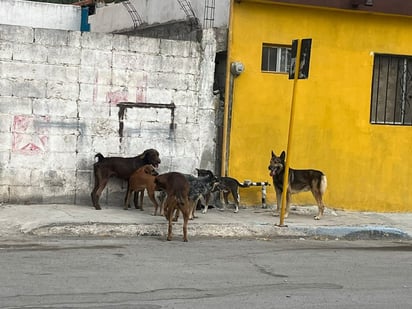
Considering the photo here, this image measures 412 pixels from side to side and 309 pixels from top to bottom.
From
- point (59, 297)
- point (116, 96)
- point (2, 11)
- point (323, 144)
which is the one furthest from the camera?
point (2, 11)

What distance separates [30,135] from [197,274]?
5.52 metres

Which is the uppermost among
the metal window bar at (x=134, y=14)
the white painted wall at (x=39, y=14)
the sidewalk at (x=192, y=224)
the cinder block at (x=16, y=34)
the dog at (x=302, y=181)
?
the white painted wall at (x=39, y=14)

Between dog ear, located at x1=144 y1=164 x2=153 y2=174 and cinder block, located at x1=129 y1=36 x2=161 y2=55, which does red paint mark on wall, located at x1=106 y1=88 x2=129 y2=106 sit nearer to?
cinder block, located at x1=129 y1=36 x2=161 y2=55

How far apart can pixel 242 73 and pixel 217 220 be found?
3.21m

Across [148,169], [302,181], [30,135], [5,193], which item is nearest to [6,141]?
[30,135]

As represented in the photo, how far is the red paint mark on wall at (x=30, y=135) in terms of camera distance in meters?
12.8

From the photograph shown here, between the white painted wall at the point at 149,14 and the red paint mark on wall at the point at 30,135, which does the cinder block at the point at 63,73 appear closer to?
the red paint mark on wall at the point at 30,135

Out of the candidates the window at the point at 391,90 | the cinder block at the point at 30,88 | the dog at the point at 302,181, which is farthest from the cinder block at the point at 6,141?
the window at the point at 391,90

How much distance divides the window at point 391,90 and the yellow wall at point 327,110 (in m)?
0.21

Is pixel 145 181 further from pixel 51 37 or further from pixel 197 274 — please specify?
pixel 197 274

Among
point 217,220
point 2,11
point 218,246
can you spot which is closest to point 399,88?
point 217,220

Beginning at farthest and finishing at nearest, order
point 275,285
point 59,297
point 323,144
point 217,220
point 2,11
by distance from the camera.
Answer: point 2,11 → point 323,144 → point 217,220 → point 275,285 → point 59,297

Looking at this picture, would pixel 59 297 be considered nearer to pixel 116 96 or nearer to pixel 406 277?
pixel 406 277

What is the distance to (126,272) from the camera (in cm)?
859
